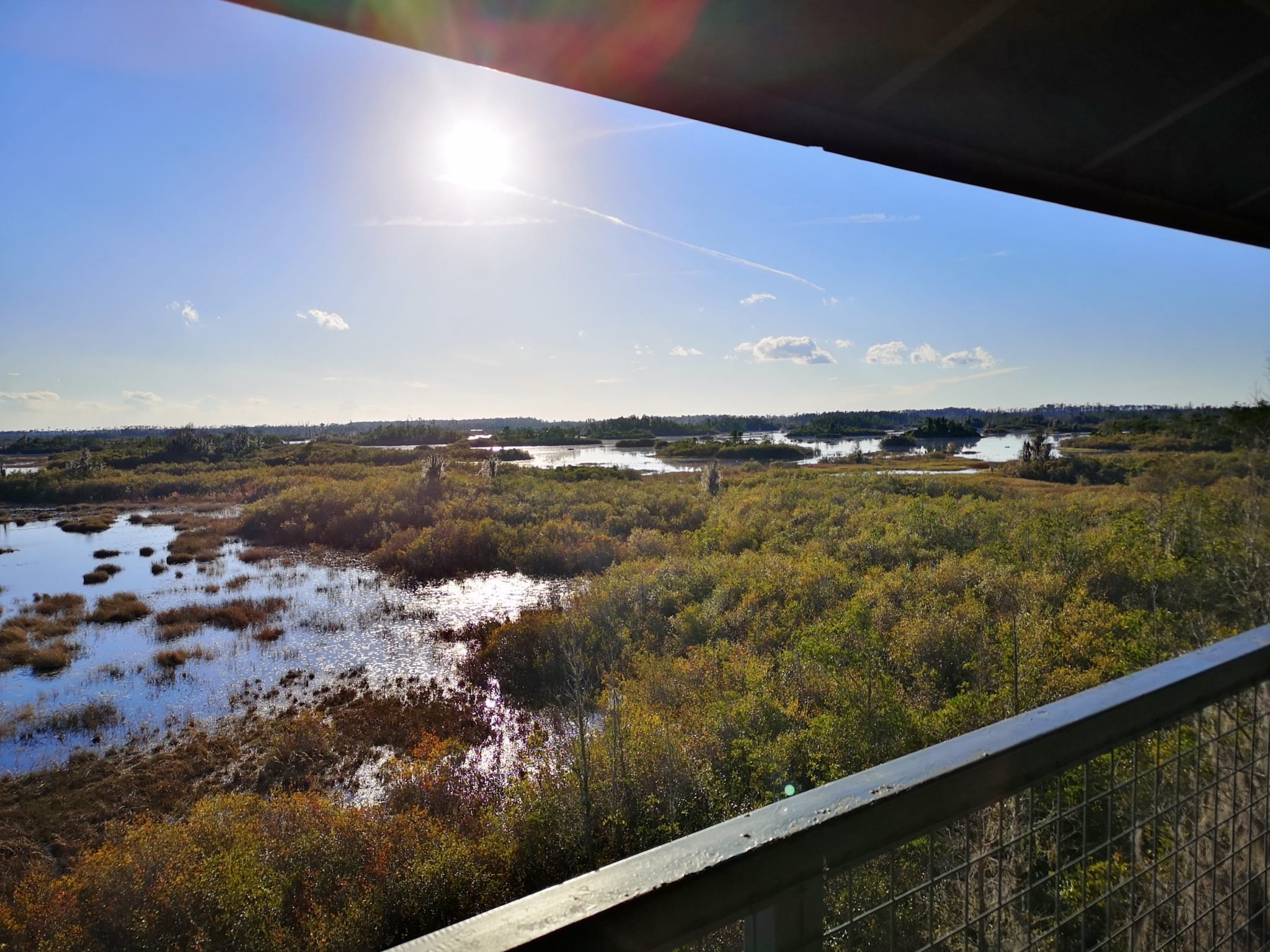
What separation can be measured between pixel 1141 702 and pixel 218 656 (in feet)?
53.4

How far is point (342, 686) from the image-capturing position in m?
11.7

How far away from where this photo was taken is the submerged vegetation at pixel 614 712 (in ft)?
19.9

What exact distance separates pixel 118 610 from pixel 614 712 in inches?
552

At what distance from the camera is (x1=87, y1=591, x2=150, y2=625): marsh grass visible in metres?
15.4

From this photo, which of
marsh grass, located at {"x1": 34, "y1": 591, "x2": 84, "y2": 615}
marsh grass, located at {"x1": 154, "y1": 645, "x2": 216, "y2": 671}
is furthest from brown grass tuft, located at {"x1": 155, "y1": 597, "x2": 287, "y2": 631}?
marsh grass, located at {"x1": 34, "y1": 591, "x2": 84, "y2": 615}

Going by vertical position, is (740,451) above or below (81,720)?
above

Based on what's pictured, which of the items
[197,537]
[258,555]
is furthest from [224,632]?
[197,537]

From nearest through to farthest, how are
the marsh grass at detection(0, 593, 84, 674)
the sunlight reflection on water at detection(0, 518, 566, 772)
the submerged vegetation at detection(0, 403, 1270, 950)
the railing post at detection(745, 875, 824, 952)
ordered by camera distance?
the railing post at detection(745, 875, 824, 952), the submerged vegetation at detection(0, 403, 1270, 950), the sunlight reflection on water at detection(0, 518, 566, 772), the marsh grass at detection(0, 593, 84, 674)

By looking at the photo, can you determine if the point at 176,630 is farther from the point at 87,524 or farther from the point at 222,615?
the point at 87,524

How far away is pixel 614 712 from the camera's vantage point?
789cm

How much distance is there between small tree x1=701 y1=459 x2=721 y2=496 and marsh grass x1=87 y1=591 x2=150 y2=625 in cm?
1742

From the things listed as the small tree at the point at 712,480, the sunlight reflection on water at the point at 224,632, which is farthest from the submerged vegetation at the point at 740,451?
the sunlight reflection on water at the point at 224,632

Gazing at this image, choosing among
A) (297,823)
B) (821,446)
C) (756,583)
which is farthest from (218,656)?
(821,446)

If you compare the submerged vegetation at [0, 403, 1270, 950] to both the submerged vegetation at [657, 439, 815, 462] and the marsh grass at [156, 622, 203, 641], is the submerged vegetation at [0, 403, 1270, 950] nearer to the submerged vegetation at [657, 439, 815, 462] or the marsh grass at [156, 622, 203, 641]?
the marsh grass at [156, 622, 203, 641]
